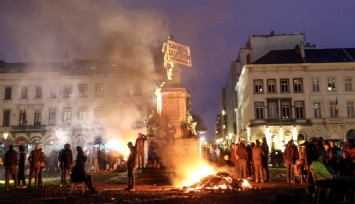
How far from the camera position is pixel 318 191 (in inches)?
387

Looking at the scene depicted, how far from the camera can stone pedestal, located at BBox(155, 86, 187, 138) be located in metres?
20.5

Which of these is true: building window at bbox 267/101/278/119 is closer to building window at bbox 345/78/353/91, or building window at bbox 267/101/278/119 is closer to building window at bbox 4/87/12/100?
building window at bbox 345/78/353/91

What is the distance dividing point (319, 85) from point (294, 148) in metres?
36.2

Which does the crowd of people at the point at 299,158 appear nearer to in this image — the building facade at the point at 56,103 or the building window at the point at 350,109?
the building window at the point at 350,109

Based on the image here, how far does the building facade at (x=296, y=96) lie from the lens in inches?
1886

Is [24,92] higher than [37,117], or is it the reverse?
[24,92]

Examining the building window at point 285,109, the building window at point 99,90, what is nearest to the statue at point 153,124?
the building window at point 285,109

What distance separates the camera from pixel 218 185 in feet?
45.4

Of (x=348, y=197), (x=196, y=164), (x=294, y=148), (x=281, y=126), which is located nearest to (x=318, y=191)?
(x=348, y=197)

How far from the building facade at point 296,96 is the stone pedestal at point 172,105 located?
29.4 meters

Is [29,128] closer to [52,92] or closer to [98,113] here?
[52,92]

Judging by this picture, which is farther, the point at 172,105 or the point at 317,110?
the point at 317,110

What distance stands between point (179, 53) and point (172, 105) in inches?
129

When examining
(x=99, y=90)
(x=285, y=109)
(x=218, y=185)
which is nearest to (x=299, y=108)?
(x=285, y=109)
